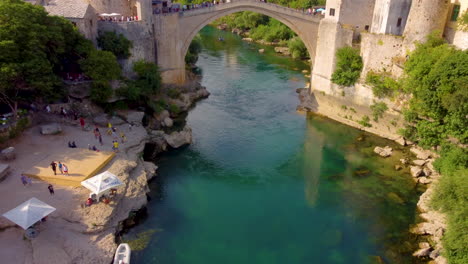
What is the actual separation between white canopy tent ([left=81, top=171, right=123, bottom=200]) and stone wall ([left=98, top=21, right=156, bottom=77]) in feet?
36.8

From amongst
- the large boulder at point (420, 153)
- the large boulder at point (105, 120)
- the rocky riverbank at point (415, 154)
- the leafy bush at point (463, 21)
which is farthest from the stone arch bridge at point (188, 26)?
the large boulder at point (420, 153)

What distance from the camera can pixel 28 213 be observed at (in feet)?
43.9

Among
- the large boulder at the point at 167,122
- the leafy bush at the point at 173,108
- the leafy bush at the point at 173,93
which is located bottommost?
the large boulder at the point at 167,122

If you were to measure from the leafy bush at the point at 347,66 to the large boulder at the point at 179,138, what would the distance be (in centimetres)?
1112

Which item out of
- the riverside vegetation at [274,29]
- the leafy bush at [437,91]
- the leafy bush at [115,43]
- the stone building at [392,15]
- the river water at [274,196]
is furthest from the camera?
the riverside vegetation at [274,29]

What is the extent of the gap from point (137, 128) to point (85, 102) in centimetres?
339

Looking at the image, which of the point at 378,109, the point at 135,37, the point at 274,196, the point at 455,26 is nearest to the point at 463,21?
the point at 455,26

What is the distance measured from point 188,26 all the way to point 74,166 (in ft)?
49.4

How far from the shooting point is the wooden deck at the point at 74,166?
16422mm

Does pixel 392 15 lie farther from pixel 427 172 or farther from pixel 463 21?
pixel 427 172

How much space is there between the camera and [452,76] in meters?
18.8

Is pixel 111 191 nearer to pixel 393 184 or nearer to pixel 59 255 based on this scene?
pixel 59 255

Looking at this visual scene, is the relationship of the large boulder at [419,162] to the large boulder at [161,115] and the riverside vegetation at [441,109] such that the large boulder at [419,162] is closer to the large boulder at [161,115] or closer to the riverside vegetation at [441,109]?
the riverside vegetation at [441,109]

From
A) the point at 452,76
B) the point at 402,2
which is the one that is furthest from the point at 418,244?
the point at 402,2
